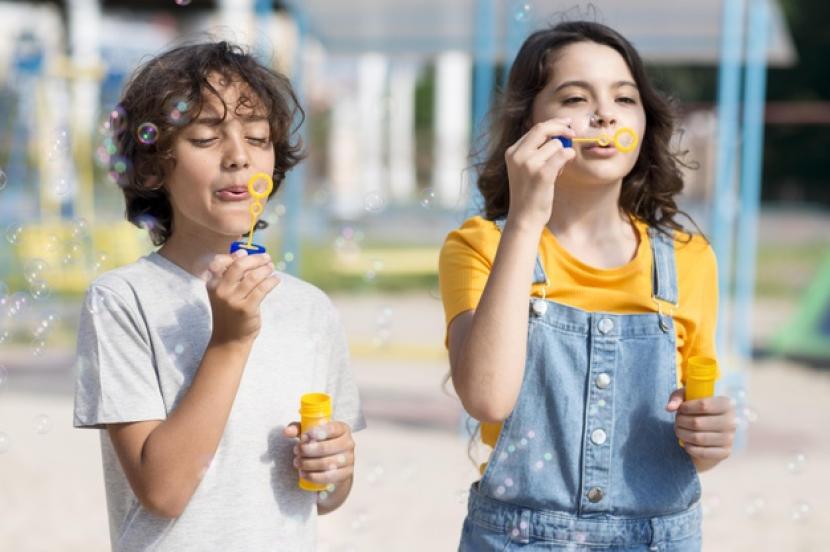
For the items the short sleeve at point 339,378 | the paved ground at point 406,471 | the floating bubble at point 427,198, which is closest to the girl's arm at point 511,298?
the short sleeve at point 339,378

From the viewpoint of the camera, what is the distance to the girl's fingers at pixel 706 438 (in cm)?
144

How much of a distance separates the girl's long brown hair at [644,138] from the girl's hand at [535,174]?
22 cm

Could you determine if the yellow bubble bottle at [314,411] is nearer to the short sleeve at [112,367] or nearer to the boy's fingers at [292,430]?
the boy's fingers at [292,430]

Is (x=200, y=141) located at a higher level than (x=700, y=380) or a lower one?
higher

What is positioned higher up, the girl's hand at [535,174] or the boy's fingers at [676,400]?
the girl's hand at [535,174]

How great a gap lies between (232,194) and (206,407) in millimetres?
298

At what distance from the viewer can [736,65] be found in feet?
16.9

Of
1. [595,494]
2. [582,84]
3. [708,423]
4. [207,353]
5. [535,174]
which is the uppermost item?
[582,84]

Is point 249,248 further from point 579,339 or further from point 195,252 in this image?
point 579,339

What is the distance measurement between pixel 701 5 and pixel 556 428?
565 cm

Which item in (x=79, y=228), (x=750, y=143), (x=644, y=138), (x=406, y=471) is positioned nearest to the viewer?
(x=644, y=138)

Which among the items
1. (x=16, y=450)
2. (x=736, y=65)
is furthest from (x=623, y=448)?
(x=736, y=65)

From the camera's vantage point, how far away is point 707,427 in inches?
56.6

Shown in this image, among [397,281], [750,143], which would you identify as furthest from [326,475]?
[397,281]
